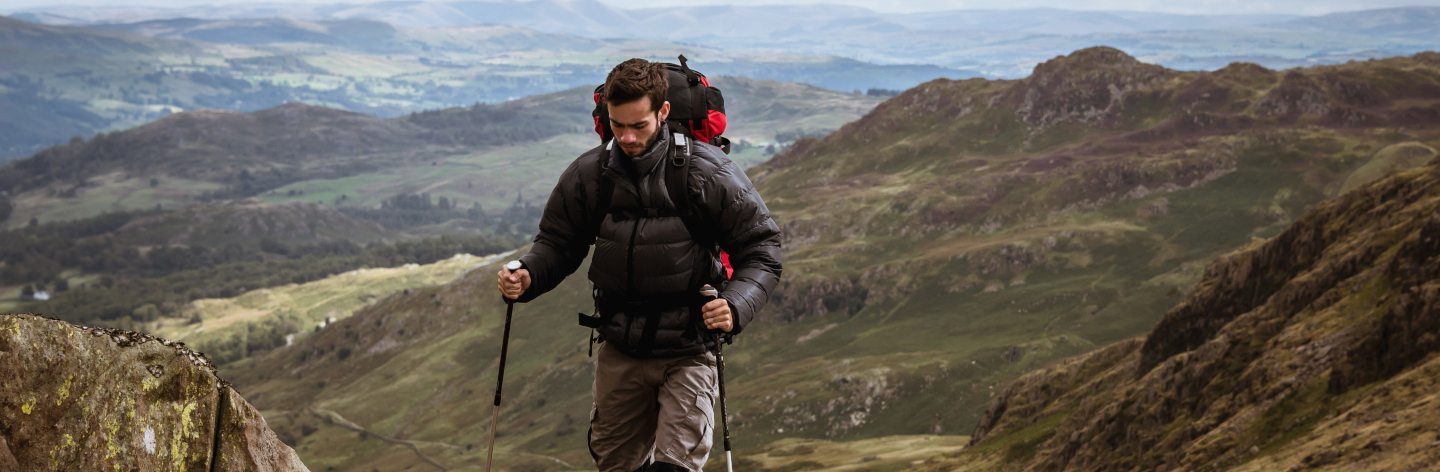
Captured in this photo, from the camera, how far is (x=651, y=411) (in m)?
12.0

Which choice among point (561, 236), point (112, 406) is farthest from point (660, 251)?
point (112, 406)

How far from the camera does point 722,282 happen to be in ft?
38.4

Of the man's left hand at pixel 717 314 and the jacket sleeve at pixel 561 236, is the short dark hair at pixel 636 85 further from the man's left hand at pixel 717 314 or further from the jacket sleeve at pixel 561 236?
the man's left hand at pixel 717 314

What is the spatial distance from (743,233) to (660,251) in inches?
40.0

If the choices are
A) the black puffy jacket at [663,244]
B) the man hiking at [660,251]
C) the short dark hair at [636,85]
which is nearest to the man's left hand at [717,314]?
the man hiking at [660,251]

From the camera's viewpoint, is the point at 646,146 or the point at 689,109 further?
the point at 689,109

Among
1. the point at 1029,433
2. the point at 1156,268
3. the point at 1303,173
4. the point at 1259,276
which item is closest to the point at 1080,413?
the point at 1029,433

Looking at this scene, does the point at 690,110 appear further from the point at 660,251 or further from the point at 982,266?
the point at 982,266

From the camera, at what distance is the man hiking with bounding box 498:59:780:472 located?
10977 mm

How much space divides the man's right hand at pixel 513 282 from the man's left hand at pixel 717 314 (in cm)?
227

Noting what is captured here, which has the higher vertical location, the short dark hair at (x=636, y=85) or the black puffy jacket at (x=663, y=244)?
the short dark hair at (x=636, y=85)

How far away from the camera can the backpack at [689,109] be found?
12242 mm

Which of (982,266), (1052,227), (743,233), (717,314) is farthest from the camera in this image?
(1052,227)

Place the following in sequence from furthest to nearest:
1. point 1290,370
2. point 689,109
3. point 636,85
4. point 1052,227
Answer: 1. point 1052,227
2. point 1290,370
3. point 689,109
4. point 636,85
